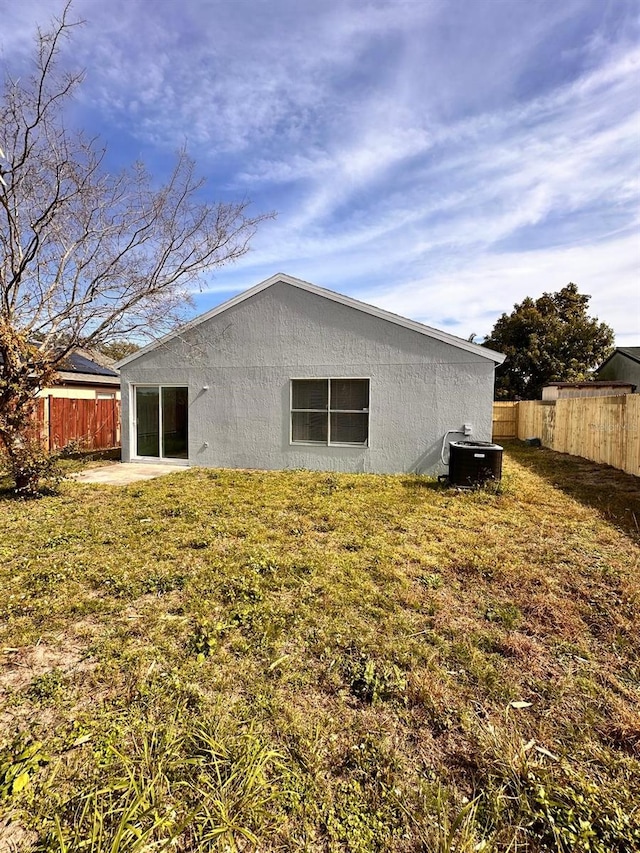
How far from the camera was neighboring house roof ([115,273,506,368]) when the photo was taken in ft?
27.4

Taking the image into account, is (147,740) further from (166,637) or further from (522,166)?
(522,166)

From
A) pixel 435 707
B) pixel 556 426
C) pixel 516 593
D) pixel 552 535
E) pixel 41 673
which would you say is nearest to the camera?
pixel 435 707

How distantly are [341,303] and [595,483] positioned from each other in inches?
265

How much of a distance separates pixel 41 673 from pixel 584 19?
992 cm

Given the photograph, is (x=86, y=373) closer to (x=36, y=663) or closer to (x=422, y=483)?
(x=422, y=483)

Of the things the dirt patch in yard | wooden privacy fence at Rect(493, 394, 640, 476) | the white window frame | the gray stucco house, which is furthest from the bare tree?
wooden privacy fence at Rect(493, 394, 640, 476)

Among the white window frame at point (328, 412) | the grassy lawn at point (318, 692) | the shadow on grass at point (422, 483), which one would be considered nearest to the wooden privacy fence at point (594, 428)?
the shadow on grass at point (422, 483)

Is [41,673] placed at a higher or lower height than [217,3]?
lower

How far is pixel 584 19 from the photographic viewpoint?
5719 mm

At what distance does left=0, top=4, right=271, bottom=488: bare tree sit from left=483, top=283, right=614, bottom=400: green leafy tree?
65.2ft

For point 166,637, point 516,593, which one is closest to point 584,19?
point 516,593

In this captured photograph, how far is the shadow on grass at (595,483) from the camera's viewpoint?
609 centimetres

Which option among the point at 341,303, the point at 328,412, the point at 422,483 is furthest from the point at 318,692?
the point at 341,303

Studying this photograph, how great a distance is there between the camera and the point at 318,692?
2.42m
